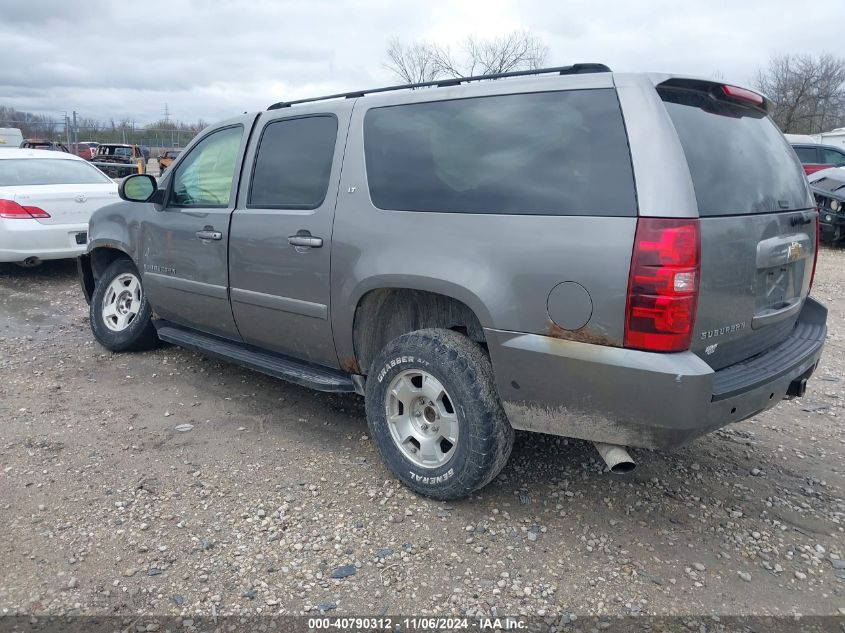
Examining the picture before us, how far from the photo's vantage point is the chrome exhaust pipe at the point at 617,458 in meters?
2.71

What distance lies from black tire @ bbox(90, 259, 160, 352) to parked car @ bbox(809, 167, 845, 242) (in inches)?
447

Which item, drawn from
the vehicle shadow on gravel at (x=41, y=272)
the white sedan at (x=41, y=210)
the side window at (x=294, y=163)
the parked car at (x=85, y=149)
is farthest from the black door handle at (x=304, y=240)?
the parked car at (x=85, y=149)

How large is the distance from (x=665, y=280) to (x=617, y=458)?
2.49ft

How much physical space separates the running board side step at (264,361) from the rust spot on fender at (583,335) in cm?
138

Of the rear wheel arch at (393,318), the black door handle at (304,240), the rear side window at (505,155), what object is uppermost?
the rear side window at (505,155)

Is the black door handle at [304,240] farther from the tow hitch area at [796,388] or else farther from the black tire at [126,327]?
the tow hitch area at [796,388]

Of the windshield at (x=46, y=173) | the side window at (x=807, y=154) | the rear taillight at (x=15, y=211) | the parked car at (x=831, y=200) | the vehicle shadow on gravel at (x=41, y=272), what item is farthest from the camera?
the side window at (x=807, y=154)

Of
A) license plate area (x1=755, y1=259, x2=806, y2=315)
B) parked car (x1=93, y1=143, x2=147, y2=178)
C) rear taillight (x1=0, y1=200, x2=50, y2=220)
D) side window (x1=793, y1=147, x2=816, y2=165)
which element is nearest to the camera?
license plate area (x1=755, y1=259, x2=806, y2=315)

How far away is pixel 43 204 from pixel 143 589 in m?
6.40

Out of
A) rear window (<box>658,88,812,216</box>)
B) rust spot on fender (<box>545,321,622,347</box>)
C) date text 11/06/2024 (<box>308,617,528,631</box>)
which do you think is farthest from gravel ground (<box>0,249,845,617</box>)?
rear window (<box>658,88,812,216</box>)

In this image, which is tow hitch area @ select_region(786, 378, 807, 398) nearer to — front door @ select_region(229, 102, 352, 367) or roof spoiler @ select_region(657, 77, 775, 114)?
roof spoiler @ select_region(657, 77, 775, 114)

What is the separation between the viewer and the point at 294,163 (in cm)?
391

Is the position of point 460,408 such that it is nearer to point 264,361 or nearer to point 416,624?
point 416,624

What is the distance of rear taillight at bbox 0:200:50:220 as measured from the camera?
7551 mm
